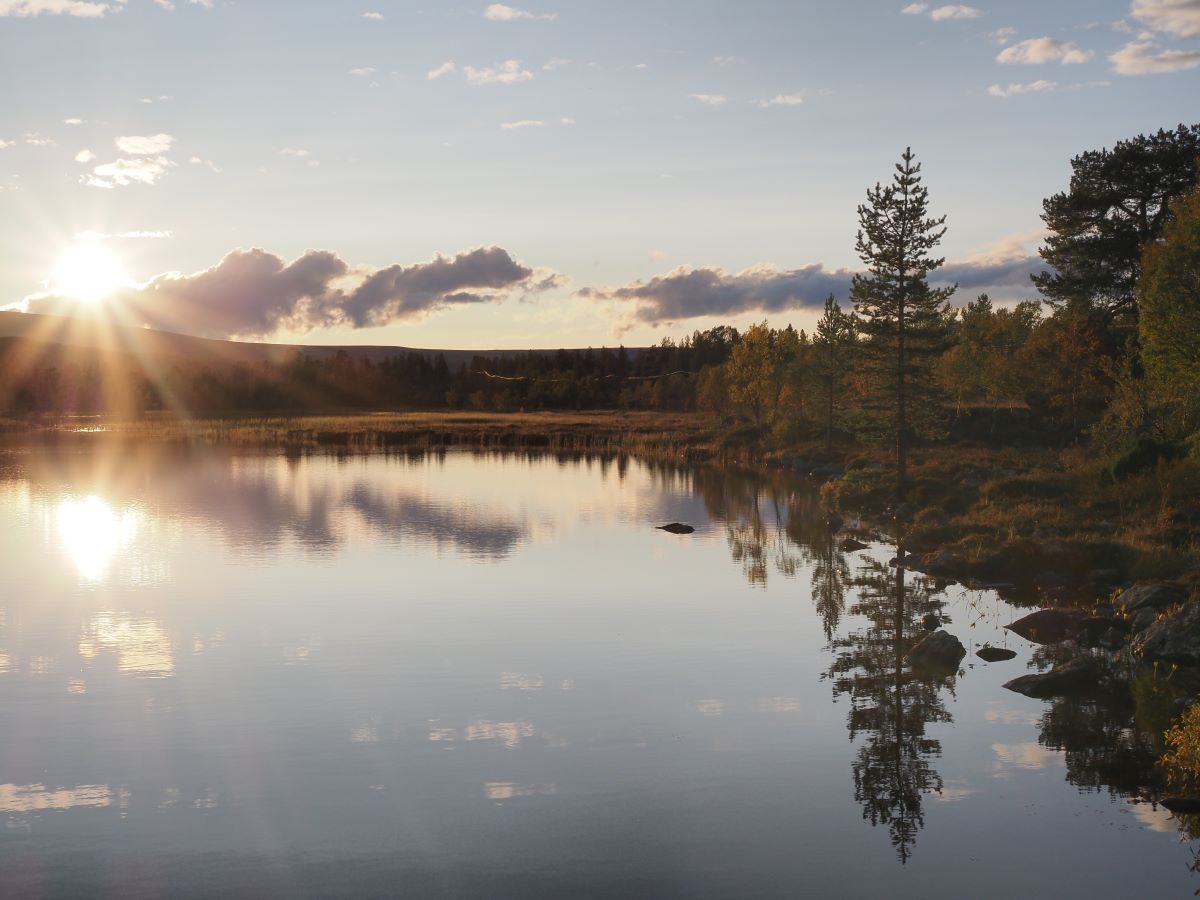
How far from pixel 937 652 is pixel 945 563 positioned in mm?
14674

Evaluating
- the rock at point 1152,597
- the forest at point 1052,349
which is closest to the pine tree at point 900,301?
the forest at point 1052,349

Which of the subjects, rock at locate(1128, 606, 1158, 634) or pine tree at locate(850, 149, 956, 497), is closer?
rock at locate(1128, 606, 1158, 634)

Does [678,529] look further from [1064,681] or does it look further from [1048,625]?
[1064,681]

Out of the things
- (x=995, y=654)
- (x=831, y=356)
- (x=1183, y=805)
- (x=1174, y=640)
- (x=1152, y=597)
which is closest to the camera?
(x=1183, y=805)

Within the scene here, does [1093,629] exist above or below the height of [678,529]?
above

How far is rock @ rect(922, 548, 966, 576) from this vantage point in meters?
43.0

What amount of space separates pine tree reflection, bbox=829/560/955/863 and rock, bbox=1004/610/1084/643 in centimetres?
318

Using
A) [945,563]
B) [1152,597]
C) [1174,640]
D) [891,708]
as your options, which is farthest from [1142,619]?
[945,563]

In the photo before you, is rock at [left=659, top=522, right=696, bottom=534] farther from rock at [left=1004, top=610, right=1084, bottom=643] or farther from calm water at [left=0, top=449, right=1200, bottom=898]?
rock at [left=1004, top=610, right=1084, bottom=643]

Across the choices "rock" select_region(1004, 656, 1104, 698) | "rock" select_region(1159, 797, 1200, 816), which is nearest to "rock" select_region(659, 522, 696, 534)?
"rock" select_region(1004, 656, 1104, 698)

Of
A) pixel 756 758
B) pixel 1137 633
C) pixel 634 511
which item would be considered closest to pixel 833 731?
pixel 756 758

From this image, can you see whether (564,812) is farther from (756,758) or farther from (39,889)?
(39,889)

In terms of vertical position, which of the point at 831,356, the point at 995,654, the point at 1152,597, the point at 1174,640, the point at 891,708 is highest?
the point at 831,356

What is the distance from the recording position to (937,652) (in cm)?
2967
